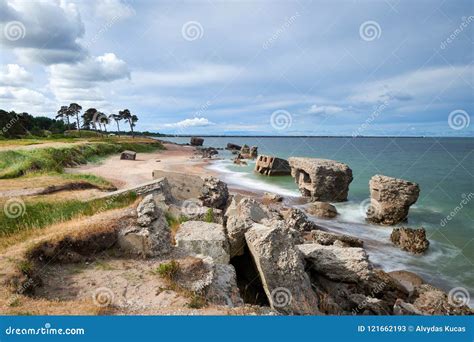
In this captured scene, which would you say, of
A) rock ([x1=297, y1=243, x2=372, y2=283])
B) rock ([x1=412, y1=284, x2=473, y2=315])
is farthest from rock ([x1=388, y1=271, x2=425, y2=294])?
rock ([x1=297, y1=243, x2=372, y2=283])

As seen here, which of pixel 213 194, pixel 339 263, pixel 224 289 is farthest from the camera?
pixel 213 194

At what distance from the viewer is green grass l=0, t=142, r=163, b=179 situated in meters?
29.3

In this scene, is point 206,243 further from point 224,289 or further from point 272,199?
point 272,199

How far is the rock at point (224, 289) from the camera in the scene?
984 centimetres

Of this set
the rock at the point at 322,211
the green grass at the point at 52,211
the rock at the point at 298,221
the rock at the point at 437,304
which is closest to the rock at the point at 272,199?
the rock at the point at 322,211

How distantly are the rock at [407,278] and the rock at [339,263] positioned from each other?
11.7ft

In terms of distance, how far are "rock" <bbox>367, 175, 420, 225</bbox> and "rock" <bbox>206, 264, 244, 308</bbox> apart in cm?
1930

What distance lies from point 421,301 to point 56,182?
21.2 meters

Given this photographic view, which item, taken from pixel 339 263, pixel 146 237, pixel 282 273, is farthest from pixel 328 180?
pixel 146 237

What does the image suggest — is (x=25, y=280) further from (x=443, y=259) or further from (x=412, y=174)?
(x=412, y=174)

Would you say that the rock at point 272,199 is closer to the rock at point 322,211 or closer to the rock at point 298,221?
the rock at point 322,211

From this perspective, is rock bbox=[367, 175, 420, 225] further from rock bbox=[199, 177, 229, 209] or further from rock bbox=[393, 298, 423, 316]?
rock bbox=[393, 298, 423, 316]

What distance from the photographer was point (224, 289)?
34.1ft

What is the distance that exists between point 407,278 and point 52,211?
16678mm
